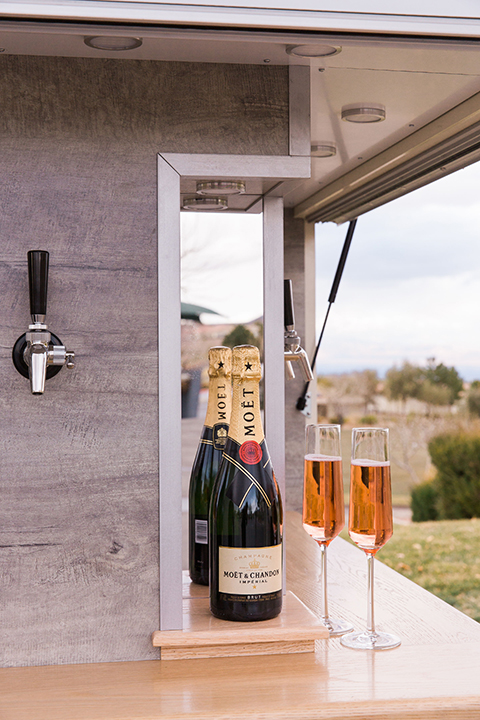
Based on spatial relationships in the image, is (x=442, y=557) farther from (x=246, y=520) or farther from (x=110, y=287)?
(x=110, y=287)

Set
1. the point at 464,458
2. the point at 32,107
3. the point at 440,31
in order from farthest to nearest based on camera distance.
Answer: the point at 464,458
the point at 32,107
the point at 440,31

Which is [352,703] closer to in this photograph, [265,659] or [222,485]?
[265,659]

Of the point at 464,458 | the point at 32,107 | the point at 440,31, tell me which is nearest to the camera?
the point at 440,31

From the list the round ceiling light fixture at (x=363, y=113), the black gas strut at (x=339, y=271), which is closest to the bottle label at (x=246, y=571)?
the round ceiling light fixture at (x=363, y=113)

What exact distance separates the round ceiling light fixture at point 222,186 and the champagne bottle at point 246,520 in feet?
0.80

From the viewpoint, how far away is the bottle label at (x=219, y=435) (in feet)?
4.09

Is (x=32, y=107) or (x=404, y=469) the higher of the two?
(x=32, y=107)

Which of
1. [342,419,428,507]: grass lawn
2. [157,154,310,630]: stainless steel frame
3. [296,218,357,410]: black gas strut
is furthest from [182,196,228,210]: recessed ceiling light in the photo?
[342,419,428,507]: grass lawn

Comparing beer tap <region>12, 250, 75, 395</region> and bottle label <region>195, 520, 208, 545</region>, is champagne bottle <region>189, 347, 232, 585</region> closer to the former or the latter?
bottle label <region>195, 520, 208, 545</region>

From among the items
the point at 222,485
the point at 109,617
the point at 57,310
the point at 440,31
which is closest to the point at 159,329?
the point at 57,310

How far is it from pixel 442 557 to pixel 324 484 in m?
5.05

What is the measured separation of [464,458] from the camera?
6.39m

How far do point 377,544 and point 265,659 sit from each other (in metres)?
0.23

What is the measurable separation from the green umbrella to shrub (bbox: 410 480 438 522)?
5416 millimetres
